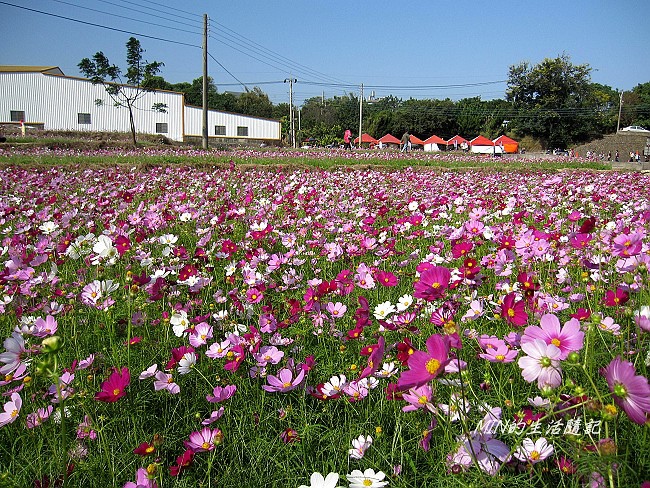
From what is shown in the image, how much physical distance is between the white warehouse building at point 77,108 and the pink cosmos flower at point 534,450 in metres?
30.4

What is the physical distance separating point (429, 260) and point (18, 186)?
4.49m

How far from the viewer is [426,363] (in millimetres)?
645

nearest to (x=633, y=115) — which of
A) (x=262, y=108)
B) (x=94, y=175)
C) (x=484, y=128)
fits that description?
(x=484, y=128)

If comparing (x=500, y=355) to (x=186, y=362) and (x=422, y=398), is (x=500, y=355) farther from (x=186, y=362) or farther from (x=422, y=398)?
(x=186, y=362)

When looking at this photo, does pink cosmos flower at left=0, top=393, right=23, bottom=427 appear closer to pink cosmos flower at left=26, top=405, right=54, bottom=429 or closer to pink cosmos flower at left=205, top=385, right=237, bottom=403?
pink cosmos flower at left=26, top=405, right=54, bottom=429

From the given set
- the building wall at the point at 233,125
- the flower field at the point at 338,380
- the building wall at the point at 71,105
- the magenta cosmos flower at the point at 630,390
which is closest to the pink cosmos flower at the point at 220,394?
the flower field at the point at 338,380

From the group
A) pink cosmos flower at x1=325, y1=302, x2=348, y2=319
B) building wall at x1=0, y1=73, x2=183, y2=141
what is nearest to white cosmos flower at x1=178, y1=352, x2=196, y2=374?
pink cosmos flower at x1=325, y1=302, x2=348, y2=319

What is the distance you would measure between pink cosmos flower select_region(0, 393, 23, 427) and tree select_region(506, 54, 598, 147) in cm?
5145

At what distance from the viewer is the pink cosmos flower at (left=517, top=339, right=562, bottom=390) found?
66cm

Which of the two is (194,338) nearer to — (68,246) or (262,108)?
(68,246)

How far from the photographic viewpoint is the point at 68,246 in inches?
76.0

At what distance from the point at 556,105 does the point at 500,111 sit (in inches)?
351

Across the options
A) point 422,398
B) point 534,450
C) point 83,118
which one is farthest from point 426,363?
point 83,118

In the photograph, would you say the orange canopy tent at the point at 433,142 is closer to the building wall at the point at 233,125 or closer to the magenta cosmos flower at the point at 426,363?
the building wall at the point at 233,125
